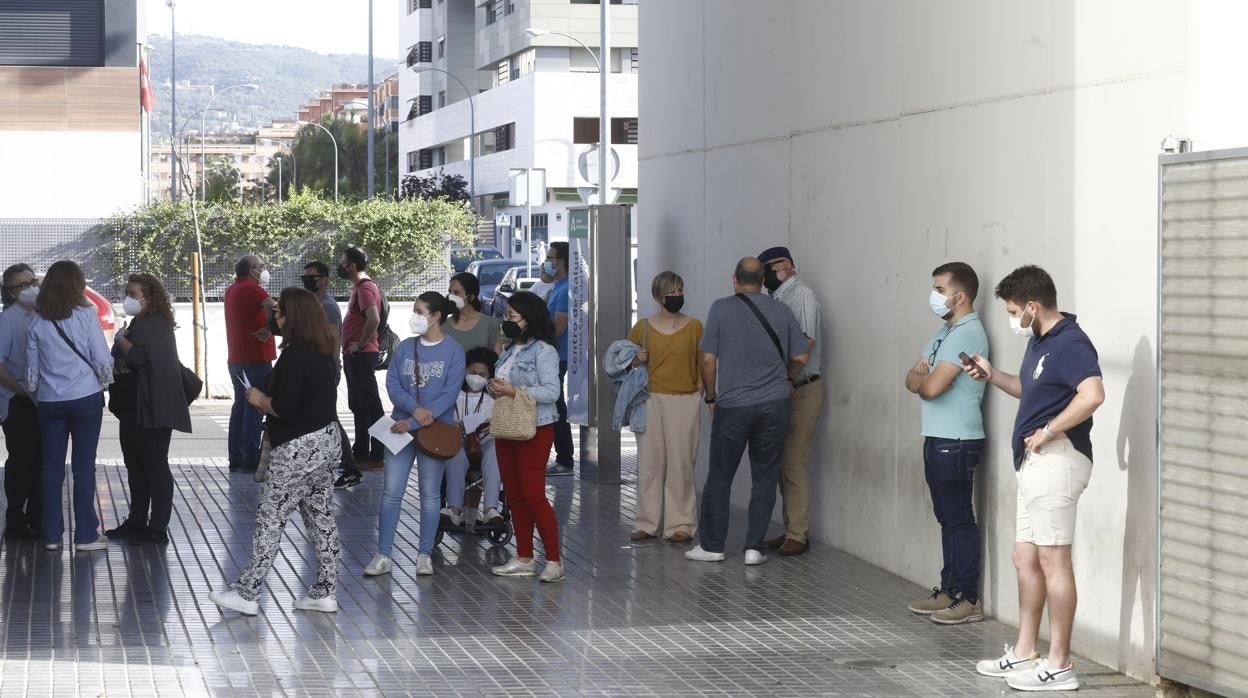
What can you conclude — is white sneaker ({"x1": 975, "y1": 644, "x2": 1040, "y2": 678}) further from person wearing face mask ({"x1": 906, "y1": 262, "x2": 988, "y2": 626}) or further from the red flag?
the red flag

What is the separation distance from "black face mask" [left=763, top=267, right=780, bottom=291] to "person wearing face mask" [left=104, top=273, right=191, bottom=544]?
3817 mm

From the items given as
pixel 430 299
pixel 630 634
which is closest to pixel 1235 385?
pixel 630 634

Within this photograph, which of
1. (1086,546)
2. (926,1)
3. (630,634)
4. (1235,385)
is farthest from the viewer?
(926,1)

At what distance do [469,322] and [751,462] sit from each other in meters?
2.57

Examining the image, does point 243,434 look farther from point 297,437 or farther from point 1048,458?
point 1048,458

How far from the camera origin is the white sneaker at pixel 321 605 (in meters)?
8.86

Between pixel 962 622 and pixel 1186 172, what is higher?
pixel 1186 172

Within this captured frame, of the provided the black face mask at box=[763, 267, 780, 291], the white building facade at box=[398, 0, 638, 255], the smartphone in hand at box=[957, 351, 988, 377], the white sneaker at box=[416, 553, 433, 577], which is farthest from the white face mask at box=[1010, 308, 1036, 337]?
the white building facade at box=[398, 0, 638, 255]

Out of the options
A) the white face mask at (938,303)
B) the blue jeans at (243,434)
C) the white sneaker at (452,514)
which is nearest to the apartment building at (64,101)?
the blue jeans at (243,434)

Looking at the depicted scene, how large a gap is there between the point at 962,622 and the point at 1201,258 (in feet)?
8.91

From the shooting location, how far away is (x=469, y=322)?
12.0m

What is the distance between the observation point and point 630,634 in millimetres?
8484

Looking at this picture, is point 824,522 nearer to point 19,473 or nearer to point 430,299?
point 430,299

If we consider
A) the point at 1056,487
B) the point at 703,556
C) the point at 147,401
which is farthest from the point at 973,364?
the point at 147,401
